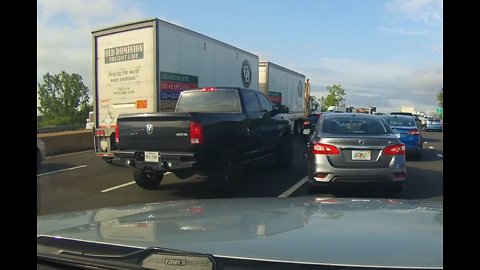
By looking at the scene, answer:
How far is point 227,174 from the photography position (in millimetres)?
8414

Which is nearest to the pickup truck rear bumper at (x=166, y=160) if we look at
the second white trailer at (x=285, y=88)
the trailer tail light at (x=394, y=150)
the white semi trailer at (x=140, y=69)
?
the trailer tail light at (x=394, y=150)

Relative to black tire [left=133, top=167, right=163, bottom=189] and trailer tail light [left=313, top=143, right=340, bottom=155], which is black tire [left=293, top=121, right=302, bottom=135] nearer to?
black tire [left=133, top=167, right=163, bottom=189]

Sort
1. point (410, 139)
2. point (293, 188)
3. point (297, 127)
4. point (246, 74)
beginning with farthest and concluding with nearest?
point (297, 127), point (246, 74), point (410, 139), point (293, 188)

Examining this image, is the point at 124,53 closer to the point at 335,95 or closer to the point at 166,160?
the point at 166,160

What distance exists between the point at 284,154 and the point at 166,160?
4472mm

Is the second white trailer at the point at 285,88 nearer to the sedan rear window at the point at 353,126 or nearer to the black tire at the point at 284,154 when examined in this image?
the black tire at the point at 284,154

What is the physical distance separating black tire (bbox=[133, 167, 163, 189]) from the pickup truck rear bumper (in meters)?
1.13

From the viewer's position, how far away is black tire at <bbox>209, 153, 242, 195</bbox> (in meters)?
8.21

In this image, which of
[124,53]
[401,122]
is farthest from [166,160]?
[401,122]

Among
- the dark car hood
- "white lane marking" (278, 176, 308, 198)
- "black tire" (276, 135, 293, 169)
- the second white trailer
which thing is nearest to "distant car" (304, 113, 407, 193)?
"white lane marking" (278, 176, 308, 198)
